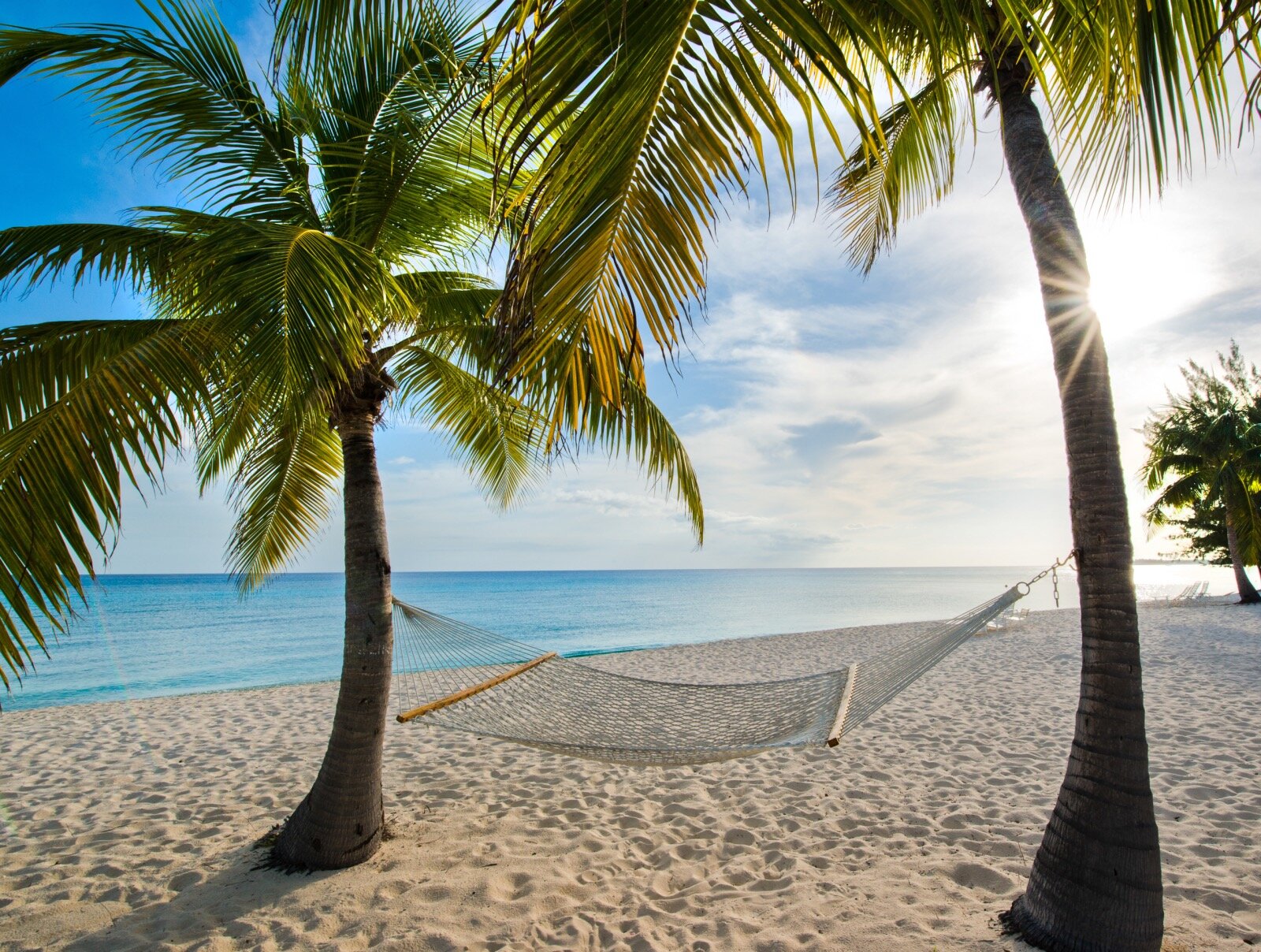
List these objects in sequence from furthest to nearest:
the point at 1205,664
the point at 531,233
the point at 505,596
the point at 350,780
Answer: the point at 505,596, the point at 1205,664, the point at 350,780, the point at 531,233

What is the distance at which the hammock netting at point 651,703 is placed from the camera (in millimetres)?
2230

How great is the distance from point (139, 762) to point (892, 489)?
2215 cm

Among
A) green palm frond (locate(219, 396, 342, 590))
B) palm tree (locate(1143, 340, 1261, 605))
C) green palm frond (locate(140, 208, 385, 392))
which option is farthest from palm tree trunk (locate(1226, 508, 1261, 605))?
green palm frond (locate(140, 208, 385, 392))

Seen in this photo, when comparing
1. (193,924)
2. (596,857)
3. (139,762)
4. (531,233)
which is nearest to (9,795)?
(139,762)

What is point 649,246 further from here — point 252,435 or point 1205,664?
point 1205,664

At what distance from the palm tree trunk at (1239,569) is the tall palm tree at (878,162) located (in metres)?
11.3

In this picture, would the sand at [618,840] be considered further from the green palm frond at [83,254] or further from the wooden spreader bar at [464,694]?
the green palm frond at [83,254]

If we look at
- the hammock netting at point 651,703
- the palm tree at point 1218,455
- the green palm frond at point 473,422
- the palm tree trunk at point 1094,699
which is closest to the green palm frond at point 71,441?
the green palm frond at point 473,422

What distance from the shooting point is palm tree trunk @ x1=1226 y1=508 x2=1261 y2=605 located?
32.9 feet

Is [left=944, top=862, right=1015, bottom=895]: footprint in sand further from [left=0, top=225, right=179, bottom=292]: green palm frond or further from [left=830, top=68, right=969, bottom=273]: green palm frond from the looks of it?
[left=0, top=225, right=179, bottom=292]: green palm frond

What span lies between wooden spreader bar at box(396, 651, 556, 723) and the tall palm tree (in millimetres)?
1866

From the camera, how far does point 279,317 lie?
1450 mm

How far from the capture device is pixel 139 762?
12.8 ft

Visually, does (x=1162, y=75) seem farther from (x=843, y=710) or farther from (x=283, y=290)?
(x=843, y=710)
